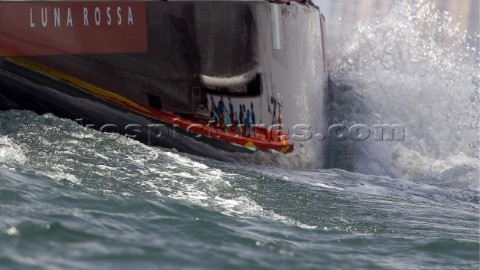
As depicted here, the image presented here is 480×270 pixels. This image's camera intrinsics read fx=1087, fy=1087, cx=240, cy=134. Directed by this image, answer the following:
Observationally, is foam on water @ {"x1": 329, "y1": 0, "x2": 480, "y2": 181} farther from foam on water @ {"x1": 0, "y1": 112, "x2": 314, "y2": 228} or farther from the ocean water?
foam on water @ {"x1": 0, "y1": 112, "x2": 314, "y2": 228}

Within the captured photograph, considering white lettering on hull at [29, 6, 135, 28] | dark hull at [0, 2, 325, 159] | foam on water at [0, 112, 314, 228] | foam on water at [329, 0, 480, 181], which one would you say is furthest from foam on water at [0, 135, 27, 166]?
A: foam on water at [329, 0, 480, 181]

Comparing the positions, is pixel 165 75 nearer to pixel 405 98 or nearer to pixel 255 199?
pixel 255 199

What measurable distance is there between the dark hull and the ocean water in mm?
211

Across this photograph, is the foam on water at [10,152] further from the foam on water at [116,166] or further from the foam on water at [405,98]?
the foam on water at [405,98]

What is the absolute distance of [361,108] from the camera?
37.7ft

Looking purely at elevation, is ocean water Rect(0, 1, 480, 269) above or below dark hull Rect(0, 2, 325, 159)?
below

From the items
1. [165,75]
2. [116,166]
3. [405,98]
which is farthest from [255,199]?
[405,98]

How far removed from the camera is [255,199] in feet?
22.1

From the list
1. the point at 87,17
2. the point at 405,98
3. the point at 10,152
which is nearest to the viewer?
the point at 10,152

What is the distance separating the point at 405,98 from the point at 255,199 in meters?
5.48

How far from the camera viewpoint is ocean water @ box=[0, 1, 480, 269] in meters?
4.86

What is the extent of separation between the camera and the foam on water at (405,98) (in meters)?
10.9

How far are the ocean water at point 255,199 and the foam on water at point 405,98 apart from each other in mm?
21

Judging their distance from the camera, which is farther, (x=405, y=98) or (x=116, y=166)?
(x=405, y=98)
